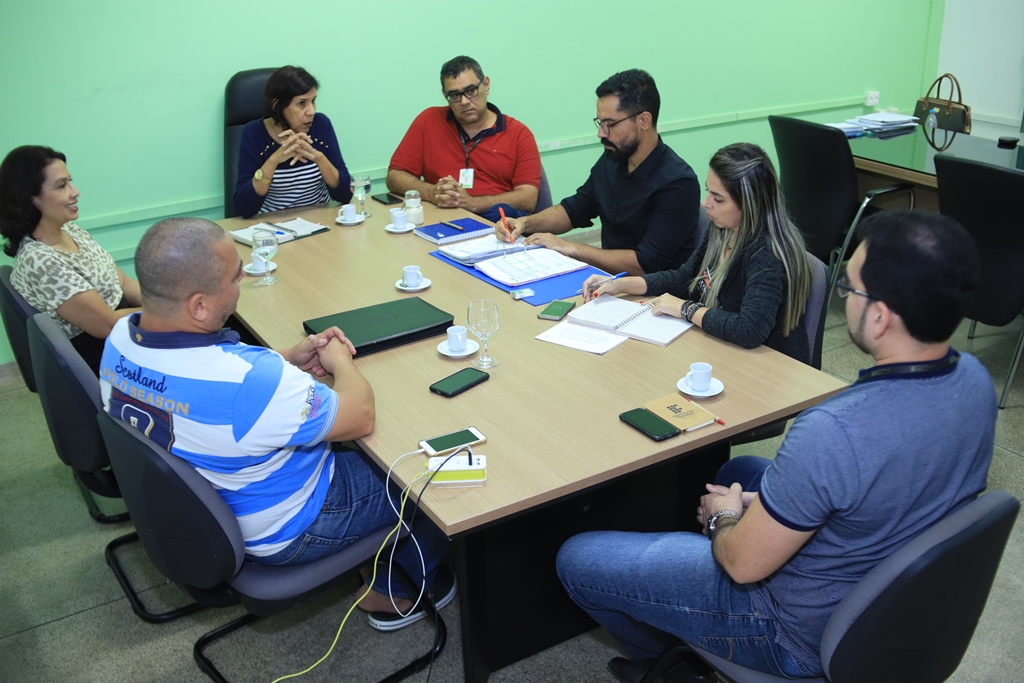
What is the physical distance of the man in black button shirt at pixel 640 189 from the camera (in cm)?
283

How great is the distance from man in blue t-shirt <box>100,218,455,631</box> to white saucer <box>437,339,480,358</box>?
34 centimetres

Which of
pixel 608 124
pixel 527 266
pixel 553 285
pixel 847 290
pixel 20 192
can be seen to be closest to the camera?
pixel 847 290

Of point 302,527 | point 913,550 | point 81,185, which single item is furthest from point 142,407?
point 81,185

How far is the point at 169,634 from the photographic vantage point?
2270mm

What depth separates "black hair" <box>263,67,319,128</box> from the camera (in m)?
3.33

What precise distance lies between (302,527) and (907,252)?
1283mm

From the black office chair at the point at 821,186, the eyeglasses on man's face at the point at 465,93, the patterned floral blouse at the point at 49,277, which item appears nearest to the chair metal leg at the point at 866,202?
the black office chair at the point at 821,186

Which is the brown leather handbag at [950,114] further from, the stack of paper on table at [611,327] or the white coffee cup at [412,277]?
the white coffee cup at [412,277]

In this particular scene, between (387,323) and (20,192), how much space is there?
1208 mm

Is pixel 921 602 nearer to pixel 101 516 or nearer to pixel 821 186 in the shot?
pixel 101 516

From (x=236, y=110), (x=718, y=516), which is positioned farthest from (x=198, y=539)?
(x=236, y=110)

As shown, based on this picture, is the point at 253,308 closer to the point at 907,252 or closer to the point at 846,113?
the point at 907,252

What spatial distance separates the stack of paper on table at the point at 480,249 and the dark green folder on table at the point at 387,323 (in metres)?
0.43

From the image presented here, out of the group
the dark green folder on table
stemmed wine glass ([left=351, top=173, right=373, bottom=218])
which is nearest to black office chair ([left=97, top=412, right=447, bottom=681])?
the dark green folder on table
